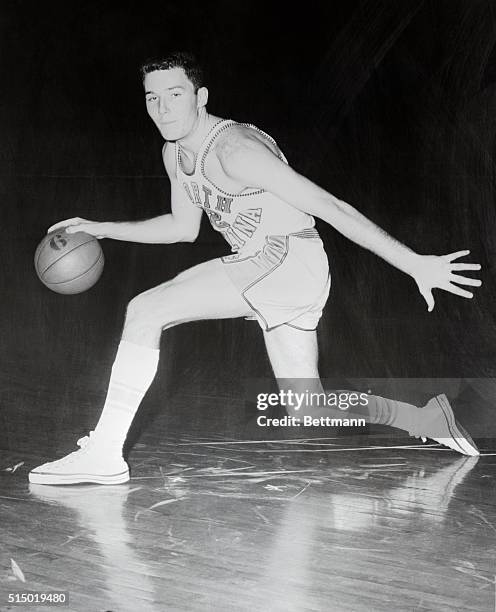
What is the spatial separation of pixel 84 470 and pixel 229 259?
857mm

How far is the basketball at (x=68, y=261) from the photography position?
290 cm

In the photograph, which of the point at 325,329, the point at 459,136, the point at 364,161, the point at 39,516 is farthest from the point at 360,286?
the point at 39,516

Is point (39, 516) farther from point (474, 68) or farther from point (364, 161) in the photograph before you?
point (474, 68)

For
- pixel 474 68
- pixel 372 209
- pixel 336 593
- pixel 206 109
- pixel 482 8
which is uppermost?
pixel 482 8

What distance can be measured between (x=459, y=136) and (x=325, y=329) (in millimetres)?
1063

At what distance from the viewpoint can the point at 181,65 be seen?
3119 mm

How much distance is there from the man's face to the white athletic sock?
783mm

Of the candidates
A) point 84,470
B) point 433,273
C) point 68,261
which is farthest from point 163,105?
point 84,470

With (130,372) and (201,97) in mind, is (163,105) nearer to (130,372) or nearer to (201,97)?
(201,97)

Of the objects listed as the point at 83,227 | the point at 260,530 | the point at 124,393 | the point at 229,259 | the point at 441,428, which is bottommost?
the point at 260,530

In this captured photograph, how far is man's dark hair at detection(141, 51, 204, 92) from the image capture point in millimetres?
3002

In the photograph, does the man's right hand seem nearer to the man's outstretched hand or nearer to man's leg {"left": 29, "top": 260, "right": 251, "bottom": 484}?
man's leg {"left": 29, "top": 260, "right": 251, "bottom": 484}

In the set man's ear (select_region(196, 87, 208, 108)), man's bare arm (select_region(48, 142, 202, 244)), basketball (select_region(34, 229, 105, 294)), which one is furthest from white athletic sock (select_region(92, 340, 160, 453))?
man's ear (select_region(196, 87, 208, 108))

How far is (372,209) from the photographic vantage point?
381 cm
